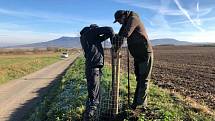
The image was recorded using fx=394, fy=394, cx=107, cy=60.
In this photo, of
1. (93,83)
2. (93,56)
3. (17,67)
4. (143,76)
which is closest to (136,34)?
(143,76)

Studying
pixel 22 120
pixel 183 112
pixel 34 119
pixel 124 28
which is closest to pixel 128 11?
pixel 124 28

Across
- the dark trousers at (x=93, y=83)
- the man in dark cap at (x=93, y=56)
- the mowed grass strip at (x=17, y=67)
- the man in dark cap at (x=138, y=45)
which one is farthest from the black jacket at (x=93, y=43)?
the mowed grass strip at (x=17, y=67)

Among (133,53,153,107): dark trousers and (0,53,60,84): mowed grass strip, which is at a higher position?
(133,53,153,107): dark trousers

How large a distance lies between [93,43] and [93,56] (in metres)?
0.28

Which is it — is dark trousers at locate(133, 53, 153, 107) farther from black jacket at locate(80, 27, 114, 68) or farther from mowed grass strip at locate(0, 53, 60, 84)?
mowed grass strip at locate(0, 53, 60, 84)

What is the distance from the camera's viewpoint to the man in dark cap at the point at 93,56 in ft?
27.0

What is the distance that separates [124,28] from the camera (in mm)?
7855

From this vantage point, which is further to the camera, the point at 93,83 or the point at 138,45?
the point at 93,83

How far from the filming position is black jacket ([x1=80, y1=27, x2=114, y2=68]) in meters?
8.20

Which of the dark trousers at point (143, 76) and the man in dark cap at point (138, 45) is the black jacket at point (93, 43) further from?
the dark trousers at point (143, 76)

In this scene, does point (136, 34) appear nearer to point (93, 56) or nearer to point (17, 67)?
point (93, 56)

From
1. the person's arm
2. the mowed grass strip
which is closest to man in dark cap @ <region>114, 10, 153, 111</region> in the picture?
the person's arm

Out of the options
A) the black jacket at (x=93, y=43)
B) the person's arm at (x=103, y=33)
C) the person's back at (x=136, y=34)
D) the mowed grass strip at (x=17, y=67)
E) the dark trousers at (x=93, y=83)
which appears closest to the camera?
the person's back at (x=136, y=34)

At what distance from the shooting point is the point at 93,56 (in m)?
8.36
